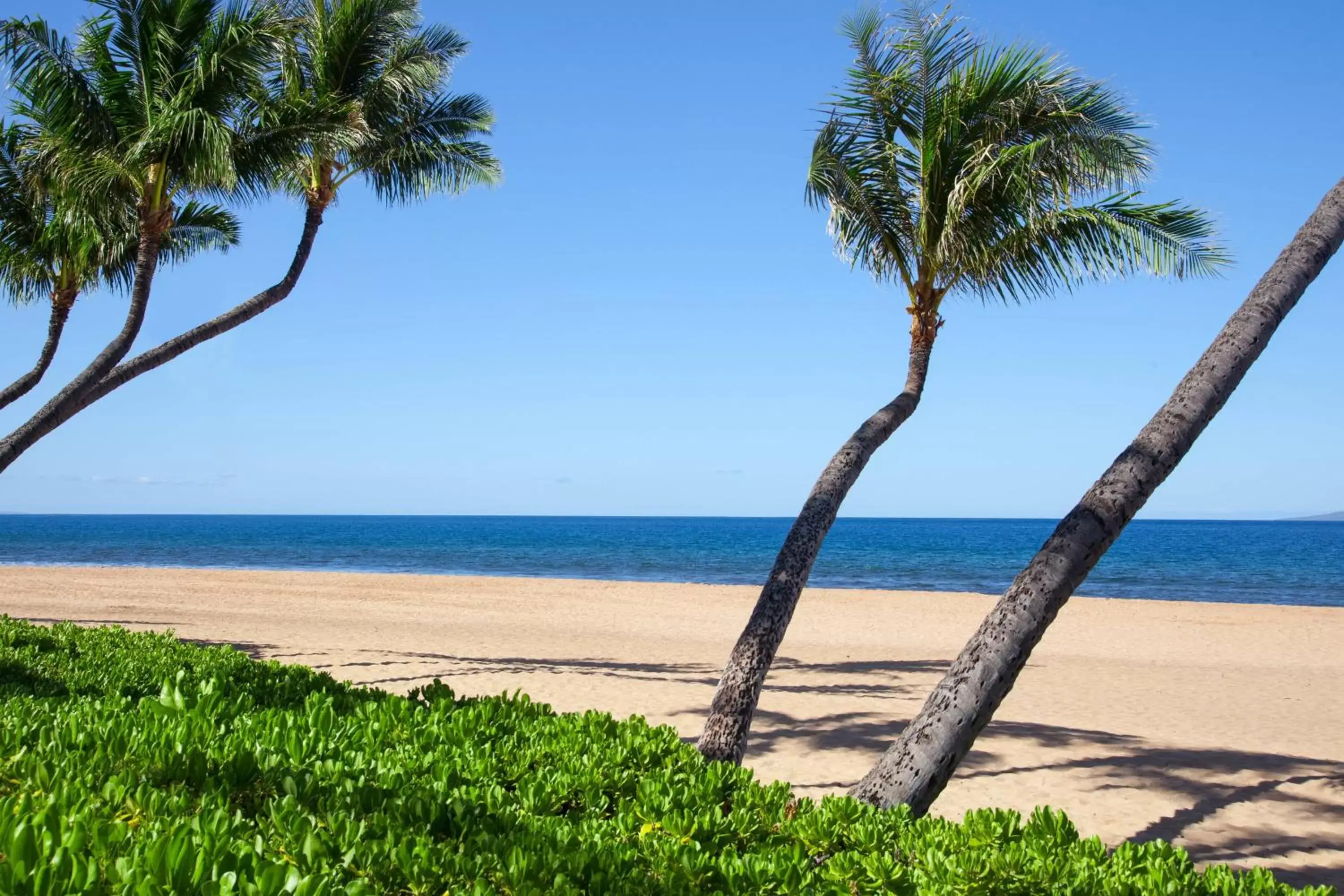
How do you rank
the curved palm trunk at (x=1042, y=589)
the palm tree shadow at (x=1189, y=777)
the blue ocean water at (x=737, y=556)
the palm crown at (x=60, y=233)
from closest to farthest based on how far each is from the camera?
the curved palm trunk at (x=1042, y=589) < the palm tree shadow at (x=1189, y=777) < the palm crown at (x=60, y=233) < the blue ocean water at (x=737, y=556)

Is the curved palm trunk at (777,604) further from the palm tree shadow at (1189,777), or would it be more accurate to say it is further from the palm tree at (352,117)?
the palm tree at (352,117)

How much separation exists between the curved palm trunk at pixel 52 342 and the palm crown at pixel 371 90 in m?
3.83

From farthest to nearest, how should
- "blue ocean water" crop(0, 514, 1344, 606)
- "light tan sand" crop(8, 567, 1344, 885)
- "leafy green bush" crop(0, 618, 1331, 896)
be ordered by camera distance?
"blue ocean water" crop(0, 514, 1344, 606), "light tan sand" crop(8, 567, 1344, 885), "leafy green bush" crop(0, 618, 1331, 896)

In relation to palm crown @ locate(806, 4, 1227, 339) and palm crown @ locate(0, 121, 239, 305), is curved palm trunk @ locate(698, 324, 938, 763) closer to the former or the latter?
palm crown @ locate(806, 4, 1227, 339)

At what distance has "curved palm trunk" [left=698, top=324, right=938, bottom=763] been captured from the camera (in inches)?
198

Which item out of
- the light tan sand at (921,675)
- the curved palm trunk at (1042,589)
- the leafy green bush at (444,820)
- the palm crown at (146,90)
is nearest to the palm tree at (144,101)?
the palm crown at (146,90)

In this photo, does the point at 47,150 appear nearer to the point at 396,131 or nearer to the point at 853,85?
the point at 396,131

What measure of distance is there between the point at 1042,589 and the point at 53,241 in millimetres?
13178

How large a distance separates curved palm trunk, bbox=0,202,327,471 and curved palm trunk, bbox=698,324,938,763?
23.6 feet

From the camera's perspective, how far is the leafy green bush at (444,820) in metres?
1.98

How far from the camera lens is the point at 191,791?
9.23ft

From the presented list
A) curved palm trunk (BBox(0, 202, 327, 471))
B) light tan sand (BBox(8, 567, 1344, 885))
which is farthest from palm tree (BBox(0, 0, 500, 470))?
light tan sand (BBox(8, 567, 1344, 885))

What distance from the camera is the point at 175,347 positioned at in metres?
9.66

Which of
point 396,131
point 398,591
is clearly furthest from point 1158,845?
point 398,591
